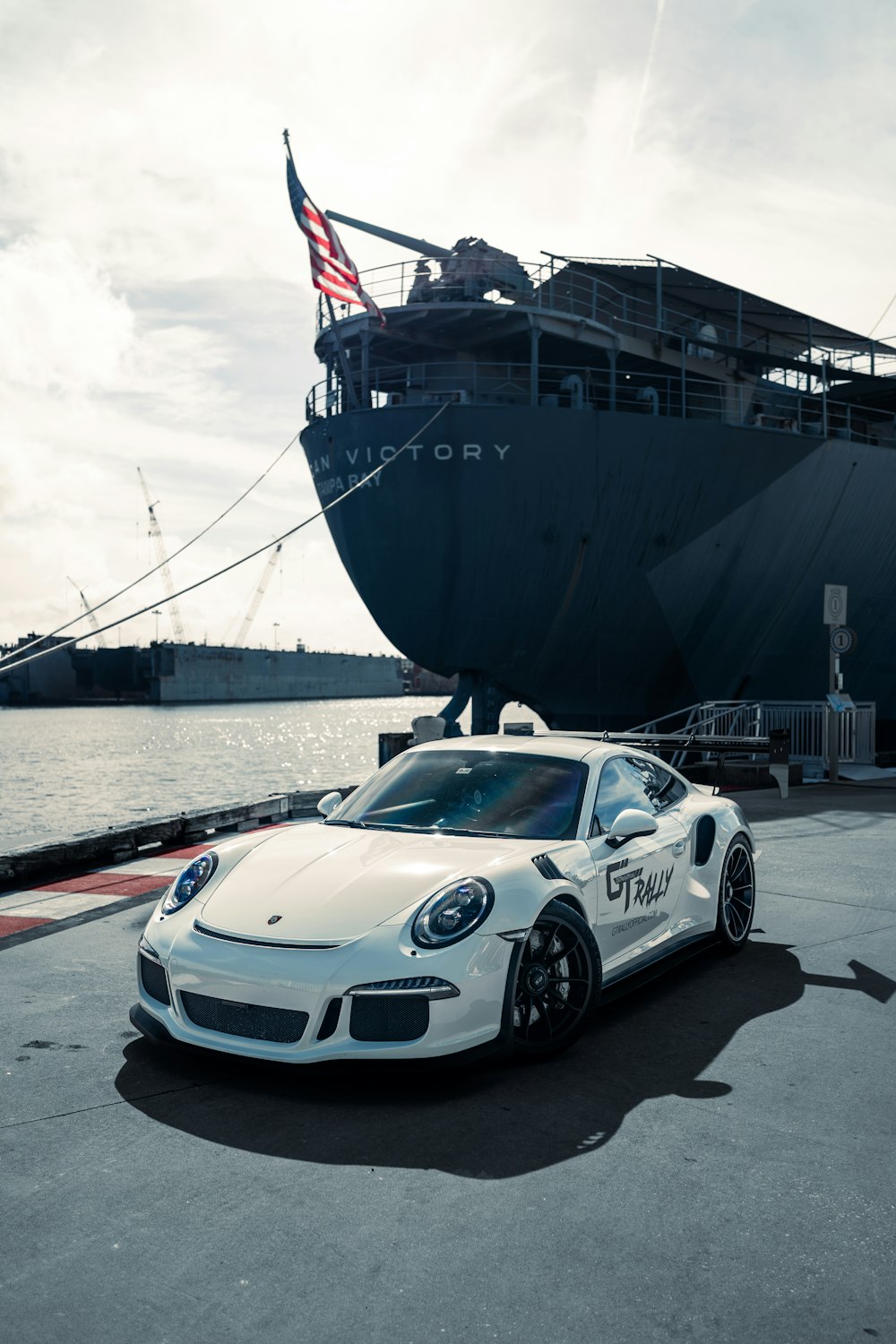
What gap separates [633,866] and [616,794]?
15.7 inches

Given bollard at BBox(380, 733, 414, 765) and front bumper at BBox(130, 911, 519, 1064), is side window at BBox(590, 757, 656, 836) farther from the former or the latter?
bollard at BBox(380, 733, 414, 765)

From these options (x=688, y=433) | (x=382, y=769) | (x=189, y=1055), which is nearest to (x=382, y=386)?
(x=688, y=433)

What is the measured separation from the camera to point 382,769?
5.66m

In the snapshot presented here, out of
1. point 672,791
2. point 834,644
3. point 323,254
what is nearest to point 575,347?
point 323,254

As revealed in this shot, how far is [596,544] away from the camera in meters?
21.6

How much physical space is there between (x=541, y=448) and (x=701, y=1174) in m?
19.0

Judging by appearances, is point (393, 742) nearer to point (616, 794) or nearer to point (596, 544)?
point (596, 544)

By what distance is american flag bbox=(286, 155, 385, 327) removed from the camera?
20.9 m

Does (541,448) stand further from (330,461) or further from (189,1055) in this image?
(189,1055)

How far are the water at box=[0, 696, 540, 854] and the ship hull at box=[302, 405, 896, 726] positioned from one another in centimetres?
605

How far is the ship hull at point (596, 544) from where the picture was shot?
21406 mm

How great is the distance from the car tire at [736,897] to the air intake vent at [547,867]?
186cm

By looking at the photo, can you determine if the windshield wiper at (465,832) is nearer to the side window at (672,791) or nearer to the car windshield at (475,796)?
the car windshield at (475,796)

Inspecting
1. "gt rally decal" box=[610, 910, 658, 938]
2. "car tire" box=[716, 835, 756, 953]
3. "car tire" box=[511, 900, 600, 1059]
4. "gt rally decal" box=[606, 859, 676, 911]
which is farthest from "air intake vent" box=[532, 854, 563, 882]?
"car tire" box=[716, 835, 756, 953]
